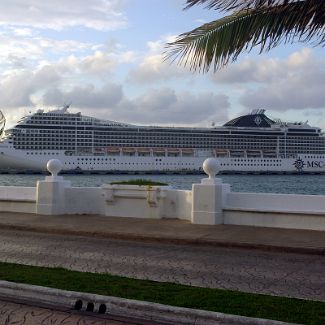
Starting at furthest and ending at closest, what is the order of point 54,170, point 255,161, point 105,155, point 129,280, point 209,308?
point 255,161, point 105,155, point 54,170, point 129,280, point 209,308

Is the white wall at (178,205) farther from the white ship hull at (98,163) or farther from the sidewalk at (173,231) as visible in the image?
the white ship hull at (98,163)

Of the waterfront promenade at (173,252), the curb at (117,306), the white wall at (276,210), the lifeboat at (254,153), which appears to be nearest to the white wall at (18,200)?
the waterfront promenade at (173,252)

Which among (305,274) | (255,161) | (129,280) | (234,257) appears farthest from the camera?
(255,161)

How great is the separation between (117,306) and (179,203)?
23.6 ft

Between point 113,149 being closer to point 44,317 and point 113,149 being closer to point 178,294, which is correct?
point 178,294

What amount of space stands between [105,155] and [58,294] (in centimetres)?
8537

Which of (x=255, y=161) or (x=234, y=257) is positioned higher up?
(x=255, y=161)

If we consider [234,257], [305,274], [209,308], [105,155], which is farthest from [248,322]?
[105,155]

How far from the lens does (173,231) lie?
1098 cm

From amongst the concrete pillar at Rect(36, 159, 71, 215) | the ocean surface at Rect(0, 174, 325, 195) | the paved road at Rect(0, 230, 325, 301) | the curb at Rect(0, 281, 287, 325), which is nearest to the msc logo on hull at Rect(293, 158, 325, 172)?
the ocean surface at Rect(0, 174, 325, 195)

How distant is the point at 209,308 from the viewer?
18.3 feet

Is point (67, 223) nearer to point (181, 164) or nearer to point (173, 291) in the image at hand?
point (173, 291)

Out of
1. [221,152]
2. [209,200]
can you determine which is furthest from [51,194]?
[221,152]

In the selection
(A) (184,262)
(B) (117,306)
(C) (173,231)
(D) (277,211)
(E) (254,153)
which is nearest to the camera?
(B) (117,306)
